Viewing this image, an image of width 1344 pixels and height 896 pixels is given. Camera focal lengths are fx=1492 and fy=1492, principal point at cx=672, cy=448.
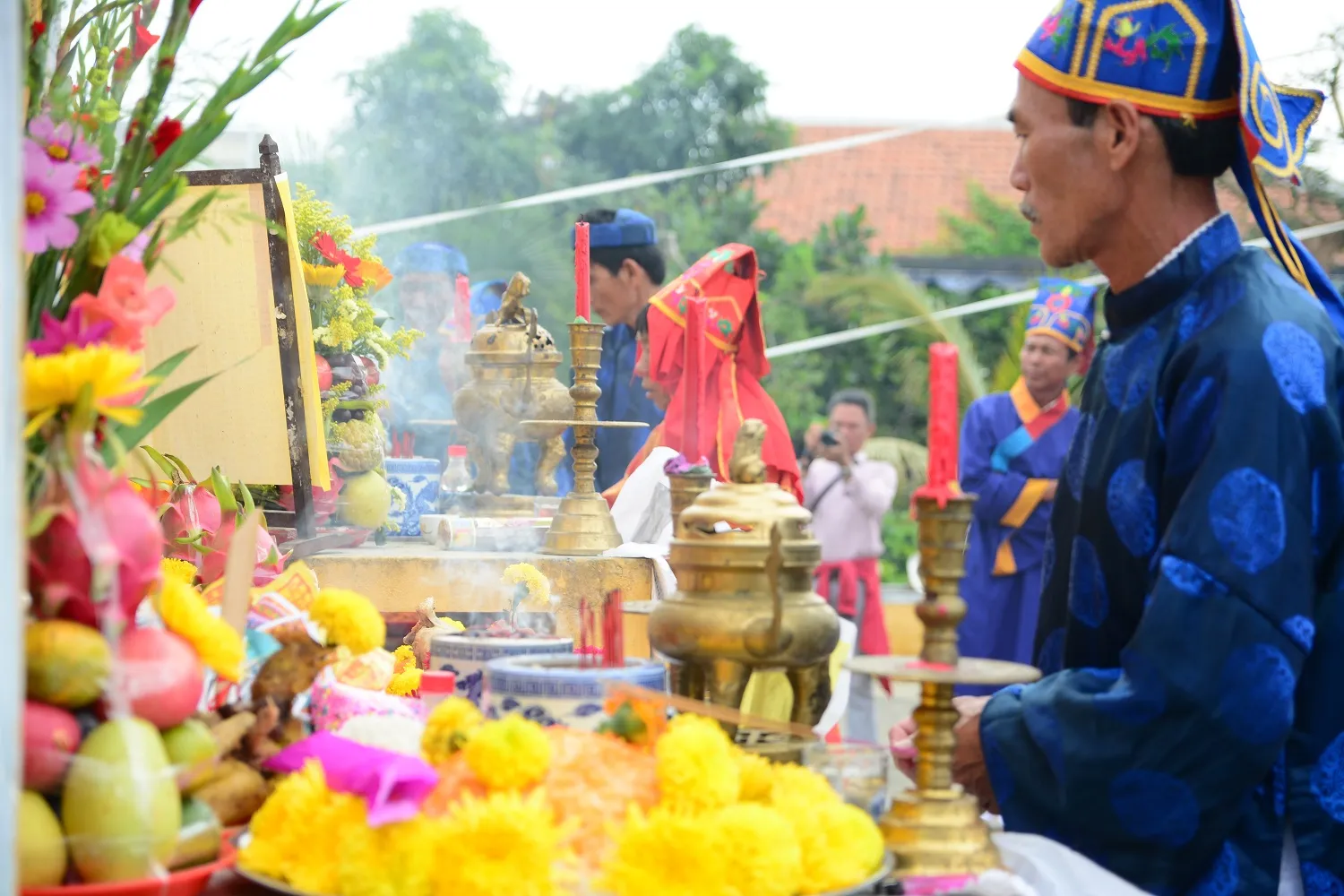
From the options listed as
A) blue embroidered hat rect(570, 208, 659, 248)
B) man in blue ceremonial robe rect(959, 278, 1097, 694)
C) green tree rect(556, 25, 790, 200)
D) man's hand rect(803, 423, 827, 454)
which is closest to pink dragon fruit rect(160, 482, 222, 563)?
blue embroidered hat rect(570, 208, 659, 248)

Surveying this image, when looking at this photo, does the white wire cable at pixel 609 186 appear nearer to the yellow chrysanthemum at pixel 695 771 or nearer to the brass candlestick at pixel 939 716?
the brass candlestick at pixel 939 716

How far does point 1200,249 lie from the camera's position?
70.0 inches

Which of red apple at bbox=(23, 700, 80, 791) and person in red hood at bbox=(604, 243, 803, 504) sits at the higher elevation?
person in red hood at bbox=(604, 243, 803, 504)

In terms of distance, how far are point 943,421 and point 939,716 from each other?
25cm

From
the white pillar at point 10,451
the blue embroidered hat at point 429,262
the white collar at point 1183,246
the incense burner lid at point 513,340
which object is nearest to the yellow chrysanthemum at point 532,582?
the incense burner lid at point 513,340

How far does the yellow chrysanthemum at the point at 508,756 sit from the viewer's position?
3.31 feet

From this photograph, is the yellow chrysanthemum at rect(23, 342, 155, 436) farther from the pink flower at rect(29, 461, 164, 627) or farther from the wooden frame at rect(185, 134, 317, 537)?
the wooden frame at rect(185, 134, 317, 537)

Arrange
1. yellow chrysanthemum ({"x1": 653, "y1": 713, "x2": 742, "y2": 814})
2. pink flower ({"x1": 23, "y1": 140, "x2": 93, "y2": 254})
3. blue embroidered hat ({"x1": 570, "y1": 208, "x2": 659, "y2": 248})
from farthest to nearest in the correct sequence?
blue embroidered hat ({"x1": 570, "y1": 208, "x2": 659, "y2": 248}) < pink flower ({"x1": 23, "y1": 140, "x2": 93, "y2": 254}) < yellow chrysanthemum ({"x1": 653, "y1": 713, "x2": 742, "y2": 814})

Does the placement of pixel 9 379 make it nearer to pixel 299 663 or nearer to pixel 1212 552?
pixel 299 663

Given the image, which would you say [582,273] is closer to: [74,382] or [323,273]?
[323,273]

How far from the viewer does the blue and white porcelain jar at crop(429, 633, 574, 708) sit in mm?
1461

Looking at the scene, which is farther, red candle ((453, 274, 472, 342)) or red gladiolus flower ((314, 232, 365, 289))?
red candle ((453, 274, 472, 342))

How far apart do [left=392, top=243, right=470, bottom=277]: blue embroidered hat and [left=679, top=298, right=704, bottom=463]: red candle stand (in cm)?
84

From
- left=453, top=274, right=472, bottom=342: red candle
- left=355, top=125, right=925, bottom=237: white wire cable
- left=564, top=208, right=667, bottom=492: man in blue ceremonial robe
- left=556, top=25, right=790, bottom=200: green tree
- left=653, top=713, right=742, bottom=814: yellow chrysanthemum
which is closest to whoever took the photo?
left=653, top=713, right=742, bottom=814: yellow chrysanthemum
